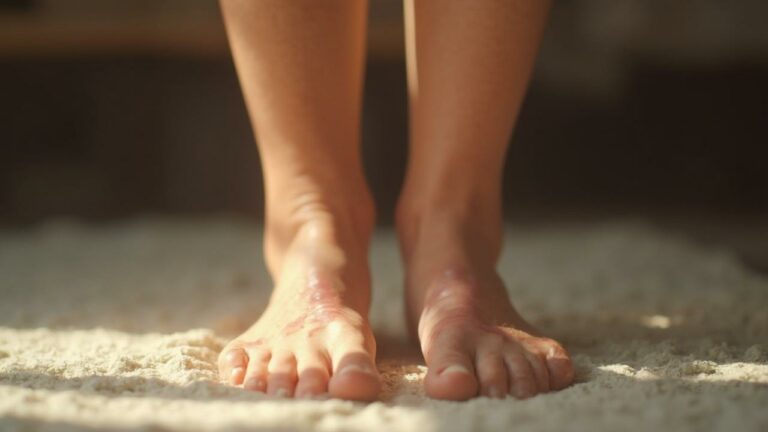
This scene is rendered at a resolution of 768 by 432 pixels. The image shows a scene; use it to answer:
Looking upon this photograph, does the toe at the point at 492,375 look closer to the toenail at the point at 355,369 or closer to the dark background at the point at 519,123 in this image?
the toenail at the point at 355,369

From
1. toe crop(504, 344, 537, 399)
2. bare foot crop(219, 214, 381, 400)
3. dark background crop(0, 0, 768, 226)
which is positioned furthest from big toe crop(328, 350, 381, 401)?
dark background crop(0, 0, 768, 226)

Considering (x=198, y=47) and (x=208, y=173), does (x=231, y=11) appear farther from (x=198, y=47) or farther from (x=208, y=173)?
(x=208, y=173)

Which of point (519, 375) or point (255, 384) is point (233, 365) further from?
point (519, 375)

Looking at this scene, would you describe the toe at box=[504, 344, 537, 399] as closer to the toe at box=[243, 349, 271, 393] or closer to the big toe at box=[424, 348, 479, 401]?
the big toe at box=[424, 348, 479, 401]

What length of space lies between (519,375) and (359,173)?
0.33 metres

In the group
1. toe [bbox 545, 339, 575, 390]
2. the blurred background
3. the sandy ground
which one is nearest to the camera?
the sandy ground

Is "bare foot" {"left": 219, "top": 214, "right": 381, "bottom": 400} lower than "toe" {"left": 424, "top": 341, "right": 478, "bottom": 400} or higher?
higher

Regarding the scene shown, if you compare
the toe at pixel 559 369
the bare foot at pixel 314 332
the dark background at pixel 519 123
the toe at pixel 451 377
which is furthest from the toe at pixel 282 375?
the dark background at pixel 519 123

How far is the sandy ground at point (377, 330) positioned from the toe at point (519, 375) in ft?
0.08

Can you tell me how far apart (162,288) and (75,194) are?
3.14 feet

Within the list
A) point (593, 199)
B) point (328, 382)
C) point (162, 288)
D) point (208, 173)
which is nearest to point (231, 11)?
point (328, 382)

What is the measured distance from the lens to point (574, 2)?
2.04 metres

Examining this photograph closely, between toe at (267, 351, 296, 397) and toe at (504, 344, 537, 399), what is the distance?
0.18 m

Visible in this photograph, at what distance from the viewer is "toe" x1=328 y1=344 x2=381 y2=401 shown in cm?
65
